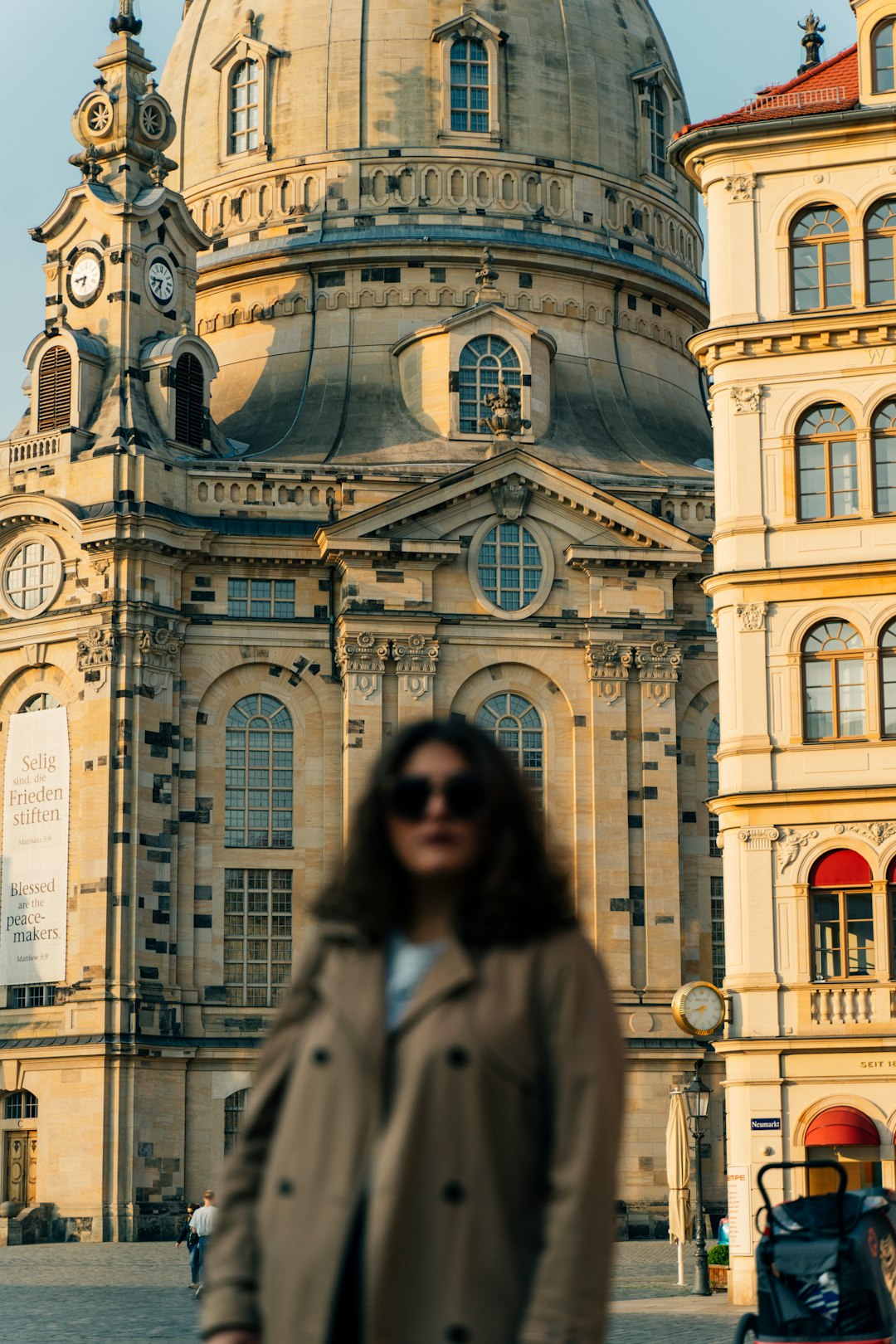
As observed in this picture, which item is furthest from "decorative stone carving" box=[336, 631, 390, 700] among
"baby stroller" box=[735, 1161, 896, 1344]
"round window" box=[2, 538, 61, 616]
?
"baby stroller" box=[735, 1161, 896, 1344]

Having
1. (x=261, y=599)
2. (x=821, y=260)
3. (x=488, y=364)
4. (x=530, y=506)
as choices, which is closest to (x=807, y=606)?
(x=821, y=260)

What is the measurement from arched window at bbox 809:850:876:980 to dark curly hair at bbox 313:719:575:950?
30.7 metres

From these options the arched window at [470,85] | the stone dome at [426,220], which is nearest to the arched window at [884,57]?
the stone dome at [426,220]

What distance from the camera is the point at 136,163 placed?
218 ft

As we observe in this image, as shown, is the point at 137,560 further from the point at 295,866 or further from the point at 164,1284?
the point at 164,1284

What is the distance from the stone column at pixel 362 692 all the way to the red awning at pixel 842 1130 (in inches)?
987

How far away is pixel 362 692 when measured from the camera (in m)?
60.6

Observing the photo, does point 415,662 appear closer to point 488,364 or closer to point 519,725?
point 519,725

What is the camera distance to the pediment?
6131 centimetres

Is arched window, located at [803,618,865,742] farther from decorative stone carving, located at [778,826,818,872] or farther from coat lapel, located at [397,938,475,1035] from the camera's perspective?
coat lapel, located at [397,938,475,1035]

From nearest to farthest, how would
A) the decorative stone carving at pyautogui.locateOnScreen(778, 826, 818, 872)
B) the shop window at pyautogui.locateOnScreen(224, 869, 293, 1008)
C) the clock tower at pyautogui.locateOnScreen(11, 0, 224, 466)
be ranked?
the decorative stone carving at pyautogui.locateOnScreen(778, 826, 818, 872)
the shop window at pyautogui.locateOnScreen(224, 869, 293, 1008)
the clock tower at pyautogui.locateOnScreen(11, 0, 224, 466)

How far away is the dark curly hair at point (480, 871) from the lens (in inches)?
273

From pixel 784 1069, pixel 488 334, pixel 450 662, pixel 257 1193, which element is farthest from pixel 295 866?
pixel 257 1193

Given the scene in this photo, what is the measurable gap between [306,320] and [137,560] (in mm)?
12572
